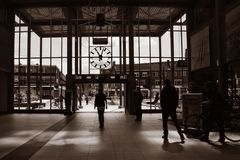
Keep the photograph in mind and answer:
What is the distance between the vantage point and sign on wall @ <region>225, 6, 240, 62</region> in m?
14.6

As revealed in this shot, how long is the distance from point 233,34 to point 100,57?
12.8m

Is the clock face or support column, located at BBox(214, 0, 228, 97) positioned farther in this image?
the clock face

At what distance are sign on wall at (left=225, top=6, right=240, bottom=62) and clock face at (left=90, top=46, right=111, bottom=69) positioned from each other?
11820 millimetres

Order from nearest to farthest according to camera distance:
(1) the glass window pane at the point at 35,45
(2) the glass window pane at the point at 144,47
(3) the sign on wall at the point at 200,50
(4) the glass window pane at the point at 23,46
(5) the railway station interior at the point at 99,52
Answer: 1. (3) the sign on wall at the point at 200,50
2. (5) the railway station interior at the point at 99,52
3. (4) the glass window pane at the point at 23,46
4. (1) the glass window pane at the point at 35,45
5. (2) the glass window pane at the point at 144,47

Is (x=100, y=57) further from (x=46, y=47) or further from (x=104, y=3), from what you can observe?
(x=46, y=47)

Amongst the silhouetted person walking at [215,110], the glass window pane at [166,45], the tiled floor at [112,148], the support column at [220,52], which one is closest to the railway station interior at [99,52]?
the glass window pane at [166,45]

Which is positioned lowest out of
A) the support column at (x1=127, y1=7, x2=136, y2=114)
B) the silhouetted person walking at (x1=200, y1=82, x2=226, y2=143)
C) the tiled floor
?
the tiled floor

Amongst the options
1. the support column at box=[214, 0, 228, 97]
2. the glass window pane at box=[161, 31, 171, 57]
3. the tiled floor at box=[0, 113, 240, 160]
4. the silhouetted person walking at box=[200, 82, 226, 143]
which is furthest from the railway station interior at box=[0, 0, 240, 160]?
the tiled floor at box=[0, 113, 240, 160]

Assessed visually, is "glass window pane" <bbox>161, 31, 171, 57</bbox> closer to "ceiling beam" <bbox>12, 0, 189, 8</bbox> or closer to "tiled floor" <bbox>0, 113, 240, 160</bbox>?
"ceiling beam" <bbox>12, 0, 189, 8</bbox>

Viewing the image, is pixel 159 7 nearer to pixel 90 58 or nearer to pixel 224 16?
pixel 90 58

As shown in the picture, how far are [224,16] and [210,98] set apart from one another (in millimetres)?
8453

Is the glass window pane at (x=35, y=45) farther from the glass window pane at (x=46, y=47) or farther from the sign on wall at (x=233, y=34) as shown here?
the sign on wall at (x=233, y=34)

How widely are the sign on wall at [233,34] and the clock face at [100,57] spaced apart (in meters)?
11.8

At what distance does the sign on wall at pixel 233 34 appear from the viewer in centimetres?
1460
